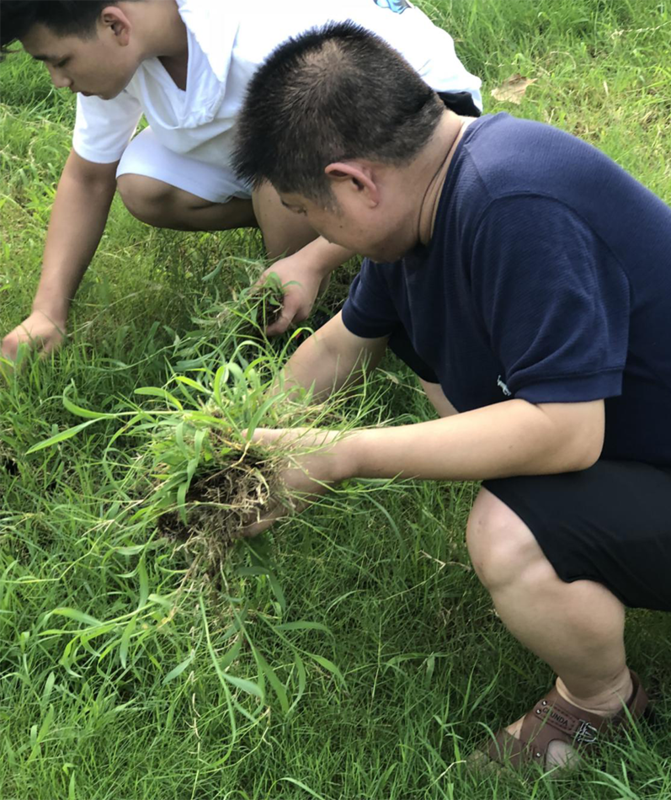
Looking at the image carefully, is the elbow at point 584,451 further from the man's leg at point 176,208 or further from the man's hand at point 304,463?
the man's leg at point 176,208

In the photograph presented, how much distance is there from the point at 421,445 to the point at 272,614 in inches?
24.5

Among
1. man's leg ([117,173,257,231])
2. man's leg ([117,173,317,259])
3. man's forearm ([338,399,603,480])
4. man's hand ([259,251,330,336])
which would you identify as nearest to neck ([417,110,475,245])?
man's forearm ([338,399,603,480])

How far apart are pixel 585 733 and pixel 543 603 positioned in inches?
11.7

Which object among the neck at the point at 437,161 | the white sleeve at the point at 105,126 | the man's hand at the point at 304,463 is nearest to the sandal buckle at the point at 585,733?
the man's hand at the point at 304,463

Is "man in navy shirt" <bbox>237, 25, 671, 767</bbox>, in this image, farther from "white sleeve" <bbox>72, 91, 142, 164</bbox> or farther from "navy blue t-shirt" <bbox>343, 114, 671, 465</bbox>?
"white sleeve" <bbox>72, 91, 142, 164</bbox>

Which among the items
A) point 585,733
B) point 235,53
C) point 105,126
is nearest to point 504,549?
point 585,733

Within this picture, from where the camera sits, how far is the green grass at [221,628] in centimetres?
165

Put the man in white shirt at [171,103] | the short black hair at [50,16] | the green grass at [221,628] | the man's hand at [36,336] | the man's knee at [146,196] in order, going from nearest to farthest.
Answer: the green grass at [221,628] → the short black hair at [50,16] → the man in white shirt at [171,103] → the man's hand at [36,336] → the man's knee at [146,196]

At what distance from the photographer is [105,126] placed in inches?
99.9

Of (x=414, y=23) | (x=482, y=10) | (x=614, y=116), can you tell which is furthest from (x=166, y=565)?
(x=482, y=10)

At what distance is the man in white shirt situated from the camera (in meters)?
2.13

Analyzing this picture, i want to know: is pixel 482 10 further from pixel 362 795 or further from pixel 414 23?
pixel 362 795

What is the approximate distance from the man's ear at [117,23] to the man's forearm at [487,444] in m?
1.11

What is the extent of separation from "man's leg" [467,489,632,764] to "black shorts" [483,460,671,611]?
20 mm
